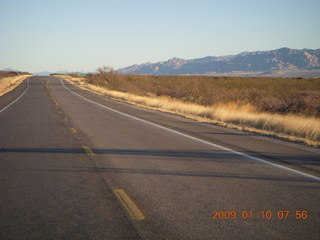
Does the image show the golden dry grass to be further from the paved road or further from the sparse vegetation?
the paved road

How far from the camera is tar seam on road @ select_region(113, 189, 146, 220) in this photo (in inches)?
157

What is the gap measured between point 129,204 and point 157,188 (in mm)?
810

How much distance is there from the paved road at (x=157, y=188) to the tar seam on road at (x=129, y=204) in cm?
6

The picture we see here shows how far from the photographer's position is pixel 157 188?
507cm

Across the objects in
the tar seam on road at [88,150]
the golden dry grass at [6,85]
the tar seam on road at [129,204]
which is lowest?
the golden dry grass at [6,85]

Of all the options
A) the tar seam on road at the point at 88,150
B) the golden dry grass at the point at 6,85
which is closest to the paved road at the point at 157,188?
the tar seam on road at the point at 88,150

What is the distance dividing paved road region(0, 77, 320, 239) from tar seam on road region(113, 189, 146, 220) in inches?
2.3

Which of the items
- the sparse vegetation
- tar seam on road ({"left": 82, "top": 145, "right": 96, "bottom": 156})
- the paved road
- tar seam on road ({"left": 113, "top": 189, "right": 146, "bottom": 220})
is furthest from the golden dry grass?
tar seam on road ({"left": 113, "top": 189, "right": 146, "bottom": 220})

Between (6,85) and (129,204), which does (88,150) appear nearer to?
(129,204)

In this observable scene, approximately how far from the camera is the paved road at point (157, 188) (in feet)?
12.1

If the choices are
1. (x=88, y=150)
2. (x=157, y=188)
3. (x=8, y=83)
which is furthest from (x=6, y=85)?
(x=157, y=188)

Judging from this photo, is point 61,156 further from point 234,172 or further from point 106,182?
point 234,172

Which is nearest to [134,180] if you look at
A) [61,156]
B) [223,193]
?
[223,193]

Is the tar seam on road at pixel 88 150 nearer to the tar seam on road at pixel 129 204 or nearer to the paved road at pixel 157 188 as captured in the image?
the paved road at pixel 157 188
